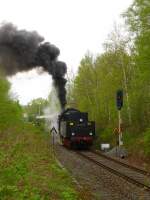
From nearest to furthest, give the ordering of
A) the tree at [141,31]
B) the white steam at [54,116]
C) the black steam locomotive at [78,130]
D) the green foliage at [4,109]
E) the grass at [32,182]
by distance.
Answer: the grass at [32,182], the tree at [141,31], the black steam locomotive at [78,130], the green foliage at [4,109], the white steam at [54,116]

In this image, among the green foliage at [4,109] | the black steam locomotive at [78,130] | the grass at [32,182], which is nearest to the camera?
the grass at [32,182]

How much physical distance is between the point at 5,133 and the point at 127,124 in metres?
11.6

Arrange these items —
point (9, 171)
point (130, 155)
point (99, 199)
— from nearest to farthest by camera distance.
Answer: point (99, 199), point (9, 171), point (130, 155)

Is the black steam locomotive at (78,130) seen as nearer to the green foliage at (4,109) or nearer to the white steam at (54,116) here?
the green foliage at (4,109)

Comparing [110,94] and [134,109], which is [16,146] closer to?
[134,109]

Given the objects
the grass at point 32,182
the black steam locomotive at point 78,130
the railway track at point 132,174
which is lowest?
the railway track at point 132,174

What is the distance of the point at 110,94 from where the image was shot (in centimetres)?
4466

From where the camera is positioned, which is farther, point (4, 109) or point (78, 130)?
point (4, 109)

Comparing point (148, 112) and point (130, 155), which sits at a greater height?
point (148, 112)

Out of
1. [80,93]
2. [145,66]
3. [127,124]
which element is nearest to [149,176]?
[145,66]

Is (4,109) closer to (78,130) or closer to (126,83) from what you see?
(78,130)

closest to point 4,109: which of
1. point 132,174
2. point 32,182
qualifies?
point 132,174

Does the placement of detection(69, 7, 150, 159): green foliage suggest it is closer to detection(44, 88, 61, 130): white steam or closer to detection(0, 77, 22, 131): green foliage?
detection(44, 88, 61, 130): white steam

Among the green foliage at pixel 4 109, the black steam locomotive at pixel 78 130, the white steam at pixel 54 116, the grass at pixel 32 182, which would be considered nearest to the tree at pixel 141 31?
the grass at pixel 32 182
